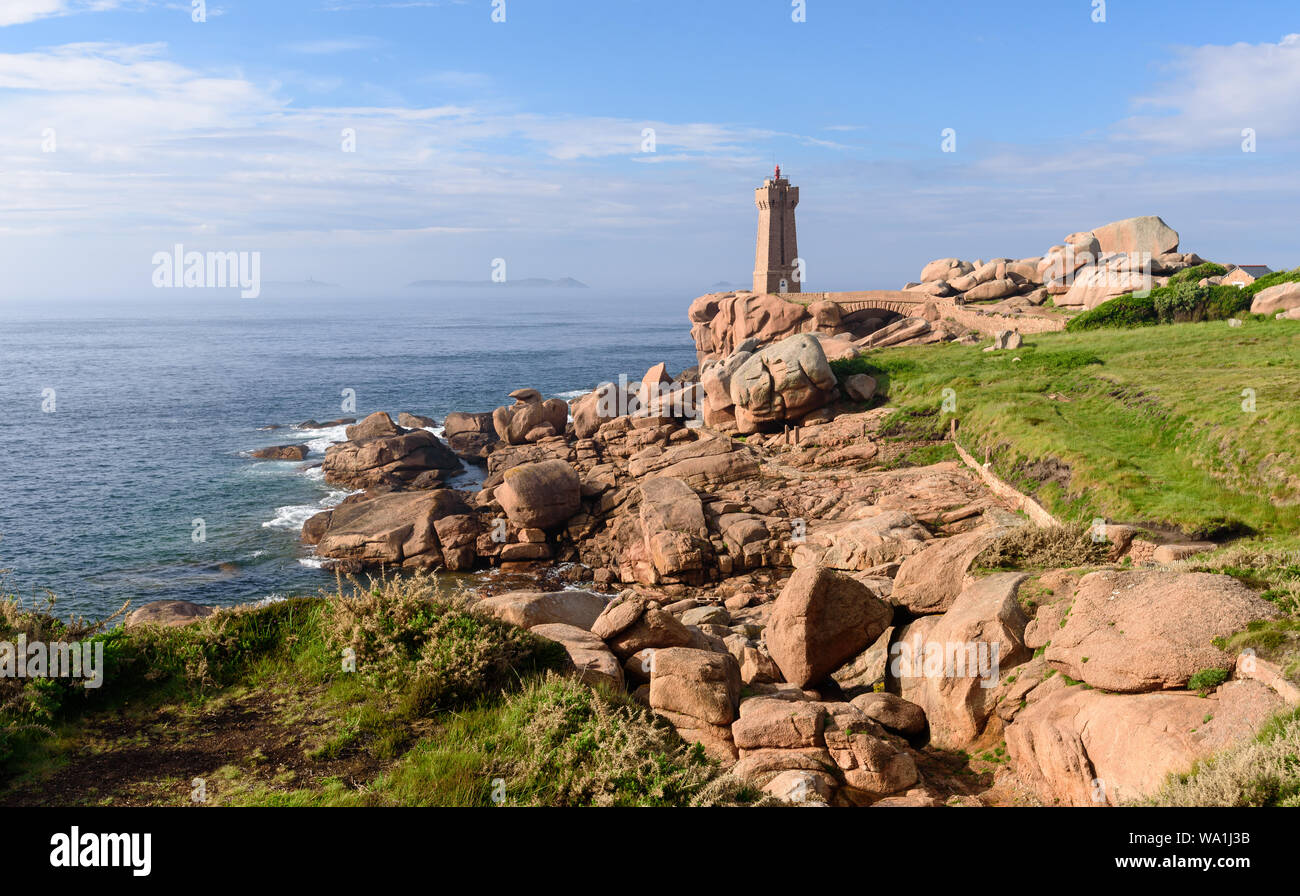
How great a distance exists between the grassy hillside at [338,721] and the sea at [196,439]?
201 centimetres

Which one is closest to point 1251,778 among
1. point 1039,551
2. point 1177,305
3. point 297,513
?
point 1039,551

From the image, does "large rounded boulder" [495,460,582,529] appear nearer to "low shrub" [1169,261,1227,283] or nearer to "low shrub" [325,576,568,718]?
"low shrub" [325,576,568,718]

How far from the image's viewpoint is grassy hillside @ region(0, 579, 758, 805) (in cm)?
756

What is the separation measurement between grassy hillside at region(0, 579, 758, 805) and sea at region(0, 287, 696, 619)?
2.01 metres

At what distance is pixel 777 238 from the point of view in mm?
75625

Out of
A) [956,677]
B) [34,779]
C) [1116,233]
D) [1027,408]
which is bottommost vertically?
[956,677]

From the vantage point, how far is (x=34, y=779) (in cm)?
764

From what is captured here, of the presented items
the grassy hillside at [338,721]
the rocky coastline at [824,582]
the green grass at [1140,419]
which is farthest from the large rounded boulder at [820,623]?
the green grass at [1140,419]

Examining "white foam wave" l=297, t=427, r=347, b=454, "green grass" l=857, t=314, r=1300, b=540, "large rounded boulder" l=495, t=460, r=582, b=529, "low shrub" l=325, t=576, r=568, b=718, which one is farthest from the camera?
"white foam wave" l=297, t=427, r=347, b=454

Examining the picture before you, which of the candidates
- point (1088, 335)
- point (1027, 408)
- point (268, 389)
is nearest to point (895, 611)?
point (1027, 408)

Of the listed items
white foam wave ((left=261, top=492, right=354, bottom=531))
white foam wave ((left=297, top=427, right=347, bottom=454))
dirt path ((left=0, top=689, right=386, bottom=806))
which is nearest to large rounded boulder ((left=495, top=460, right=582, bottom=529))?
white foam wave ((left=261, top=492, right=354, bottom=531))

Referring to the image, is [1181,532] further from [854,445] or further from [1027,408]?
[854,445]

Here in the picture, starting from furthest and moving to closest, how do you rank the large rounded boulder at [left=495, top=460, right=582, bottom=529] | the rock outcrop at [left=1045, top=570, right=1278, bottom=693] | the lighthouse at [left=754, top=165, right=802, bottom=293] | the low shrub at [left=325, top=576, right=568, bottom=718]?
1. the lighthouse at [left=754, top=165, right=802, bottom=293]
2. the large rounded boulder at [left=495, top=460, right=582, bottom=529]
3. the rock outcrop at [left=1045, top=570, right=1278, bottom=693]
4. the low shrub at [left=325, top=576, right=568, bottom=718]
